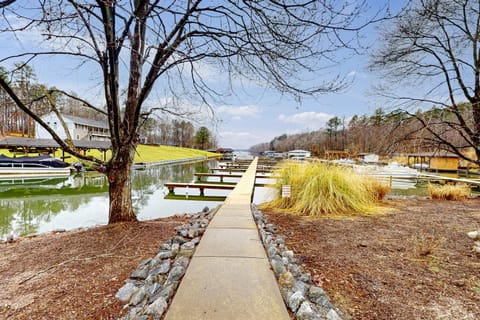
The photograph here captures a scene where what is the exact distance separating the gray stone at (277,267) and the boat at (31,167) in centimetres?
1659

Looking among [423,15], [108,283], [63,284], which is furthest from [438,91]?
[63,284]

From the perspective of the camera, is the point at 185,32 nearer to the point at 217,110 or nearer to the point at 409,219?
the point at 217,110

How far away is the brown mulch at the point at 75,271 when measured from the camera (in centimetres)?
159

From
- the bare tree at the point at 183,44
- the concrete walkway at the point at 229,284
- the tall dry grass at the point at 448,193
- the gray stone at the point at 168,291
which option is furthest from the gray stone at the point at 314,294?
the tall dry grass at the point at 448,193

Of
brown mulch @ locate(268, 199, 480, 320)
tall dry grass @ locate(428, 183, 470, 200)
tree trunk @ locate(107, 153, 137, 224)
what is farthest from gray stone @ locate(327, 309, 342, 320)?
tall dry grass @ locate(428, 183, 470, 200)

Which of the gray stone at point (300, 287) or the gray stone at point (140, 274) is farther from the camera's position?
the gray stone at point (140, 274)

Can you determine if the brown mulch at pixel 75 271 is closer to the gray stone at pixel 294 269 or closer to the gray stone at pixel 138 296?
the gray stone at pixel 138 296

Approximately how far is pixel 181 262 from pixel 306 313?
43.1 inches

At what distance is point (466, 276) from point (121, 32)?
4375 mm

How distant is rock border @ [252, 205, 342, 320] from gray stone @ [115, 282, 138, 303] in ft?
3.56

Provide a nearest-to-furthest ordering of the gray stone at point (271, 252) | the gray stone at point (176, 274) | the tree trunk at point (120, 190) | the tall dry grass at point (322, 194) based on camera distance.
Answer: the gray stone at point (176, 274)
the gray stone at point (271, 252)
the tree trunk at point (120, 190)
the tall dry grass at point (322, 194)

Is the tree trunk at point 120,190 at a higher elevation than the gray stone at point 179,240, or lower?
higher

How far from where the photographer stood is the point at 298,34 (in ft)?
8.31

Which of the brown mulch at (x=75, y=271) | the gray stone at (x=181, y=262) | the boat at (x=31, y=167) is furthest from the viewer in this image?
the boat at (x=31, y=167)
